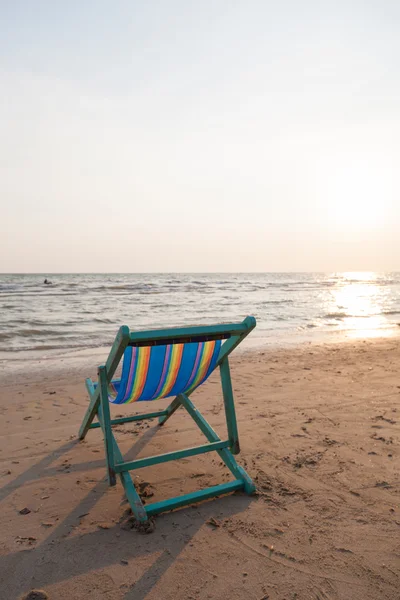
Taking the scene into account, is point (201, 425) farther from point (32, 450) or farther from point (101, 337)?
point (101, 337)

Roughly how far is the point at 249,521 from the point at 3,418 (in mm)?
3002

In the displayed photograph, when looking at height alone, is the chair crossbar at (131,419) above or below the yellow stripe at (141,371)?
below

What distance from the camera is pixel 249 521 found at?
249cm

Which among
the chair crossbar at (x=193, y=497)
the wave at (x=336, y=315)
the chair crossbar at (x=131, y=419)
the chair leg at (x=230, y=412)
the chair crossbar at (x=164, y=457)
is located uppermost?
the chair leg at (x=230, y=412)

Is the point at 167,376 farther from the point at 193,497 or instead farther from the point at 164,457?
the point at 193,497

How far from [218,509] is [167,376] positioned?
2.99 feet

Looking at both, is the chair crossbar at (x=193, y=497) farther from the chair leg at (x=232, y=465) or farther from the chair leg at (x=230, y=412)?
the chair leg at (x=230, y=412)

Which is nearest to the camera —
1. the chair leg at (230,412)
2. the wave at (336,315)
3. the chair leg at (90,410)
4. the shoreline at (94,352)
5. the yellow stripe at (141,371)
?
the yellow stripe at (141,371)

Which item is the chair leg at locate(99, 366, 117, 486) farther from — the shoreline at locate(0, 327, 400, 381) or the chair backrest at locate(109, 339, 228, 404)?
the shoreline at locate(0, 327, 400, 381)

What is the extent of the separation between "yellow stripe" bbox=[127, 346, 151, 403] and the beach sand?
71 cm

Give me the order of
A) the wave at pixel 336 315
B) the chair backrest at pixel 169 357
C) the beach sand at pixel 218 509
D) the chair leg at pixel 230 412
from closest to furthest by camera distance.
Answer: the beach sand at pixel 218 509
the chair backrest at pixel 169 357
the chair leg at pixel 230 412
the wave at pixel 336 315

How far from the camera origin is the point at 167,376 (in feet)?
9.16

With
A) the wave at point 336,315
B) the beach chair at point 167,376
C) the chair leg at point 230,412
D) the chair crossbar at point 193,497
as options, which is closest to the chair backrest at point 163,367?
the beach chair at point 167,376

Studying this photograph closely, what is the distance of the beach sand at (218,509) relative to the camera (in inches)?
79.6
